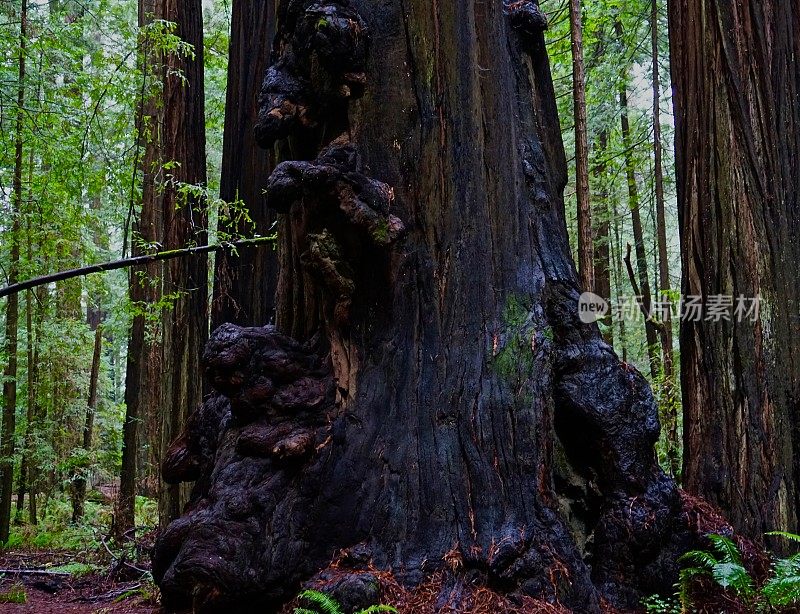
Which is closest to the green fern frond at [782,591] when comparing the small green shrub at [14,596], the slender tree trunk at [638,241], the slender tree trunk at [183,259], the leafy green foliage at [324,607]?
the leafy green foliage at [324,607]

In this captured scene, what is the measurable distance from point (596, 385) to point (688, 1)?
3.32 m

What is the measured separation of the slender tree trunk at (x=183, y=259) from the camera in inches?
300

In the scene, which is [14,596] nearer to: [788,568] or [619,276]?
[788,568]

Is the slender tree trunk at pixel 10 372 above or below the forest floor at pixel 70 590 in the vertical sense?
above

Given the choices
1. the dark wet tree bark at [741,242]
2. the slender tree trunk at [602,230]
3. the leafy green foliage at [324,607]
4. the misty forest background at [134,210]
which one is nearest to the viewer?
the leafy green foliage at [324,607]

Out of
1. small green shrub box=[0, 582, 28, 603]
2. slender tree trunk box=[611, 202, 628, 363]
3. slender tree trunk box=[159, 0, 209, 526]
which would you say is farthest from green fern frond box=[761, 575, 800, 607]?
slender tree trunk box=[611, 202, 628, 363]

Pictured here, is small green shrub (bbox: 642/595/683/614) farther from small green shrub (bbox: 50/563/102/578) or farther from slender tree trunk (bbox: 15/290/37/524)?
slender tree trunk (bbox: 15/290/37/524)

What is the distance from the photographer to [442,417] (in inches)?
134

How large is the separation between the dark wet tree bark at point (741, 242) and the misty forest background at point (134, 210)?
1983 millimetres

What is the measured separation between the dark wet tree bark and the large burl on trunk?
969 mm

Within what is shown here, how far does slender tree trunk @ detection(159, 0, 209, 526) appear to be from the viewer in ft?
25.0

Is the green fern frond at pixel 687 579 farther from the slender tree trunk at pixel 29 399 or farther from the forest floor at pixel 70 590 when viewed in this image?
the slender tree trunk at pixel 29 399

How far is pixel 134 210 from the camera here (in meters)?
7.64

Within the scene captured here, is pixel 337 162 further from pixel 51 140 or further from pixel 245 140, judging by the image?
pixel 51 140
